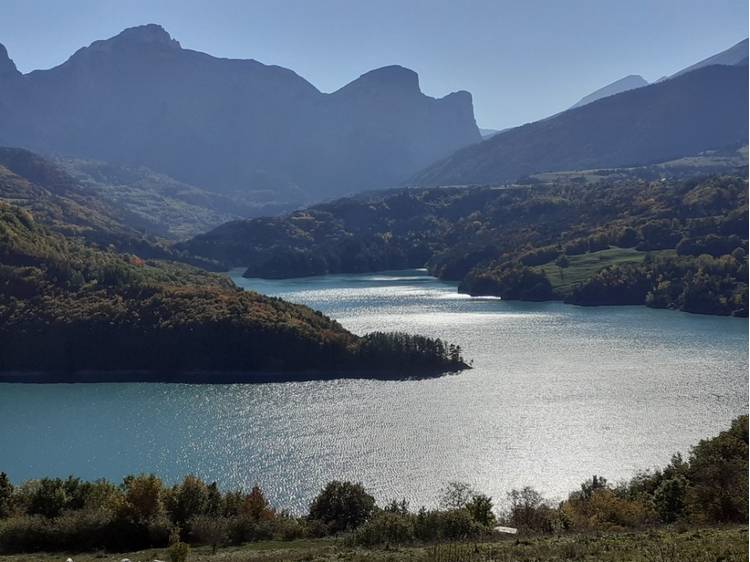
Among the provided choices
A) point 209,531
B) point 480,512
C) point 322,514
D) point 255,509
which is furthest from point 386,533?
point 255,509

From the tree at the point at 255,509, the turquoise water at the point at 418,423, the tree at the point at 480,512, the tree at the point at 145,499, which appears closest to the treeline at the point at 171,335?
the turquoise water at the point at 418,423

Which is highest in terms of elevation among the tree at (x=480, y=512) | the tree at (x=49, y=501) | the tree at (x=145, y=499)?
the tree at (x=145, y=499)

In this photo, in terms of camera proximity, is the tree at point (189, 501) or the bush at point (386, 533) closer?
the bush at point (386, 533)

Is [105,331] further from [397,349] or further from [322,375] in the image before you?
[397,349]

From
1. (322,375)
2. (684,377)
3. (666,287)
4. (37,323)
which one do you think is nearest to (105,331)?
(37,323)

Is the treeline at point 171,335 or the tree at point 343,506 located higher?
the treeline at point 171,335

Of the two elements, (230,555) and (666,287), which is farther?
(666,287)

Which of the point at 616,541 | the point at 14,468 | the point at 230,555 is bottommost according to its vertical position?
the point at 14,468

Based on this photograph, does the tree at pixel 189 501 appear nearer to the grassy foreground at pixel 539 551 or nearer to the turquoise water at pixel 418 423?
the grassy foreground at pixel 539 551
